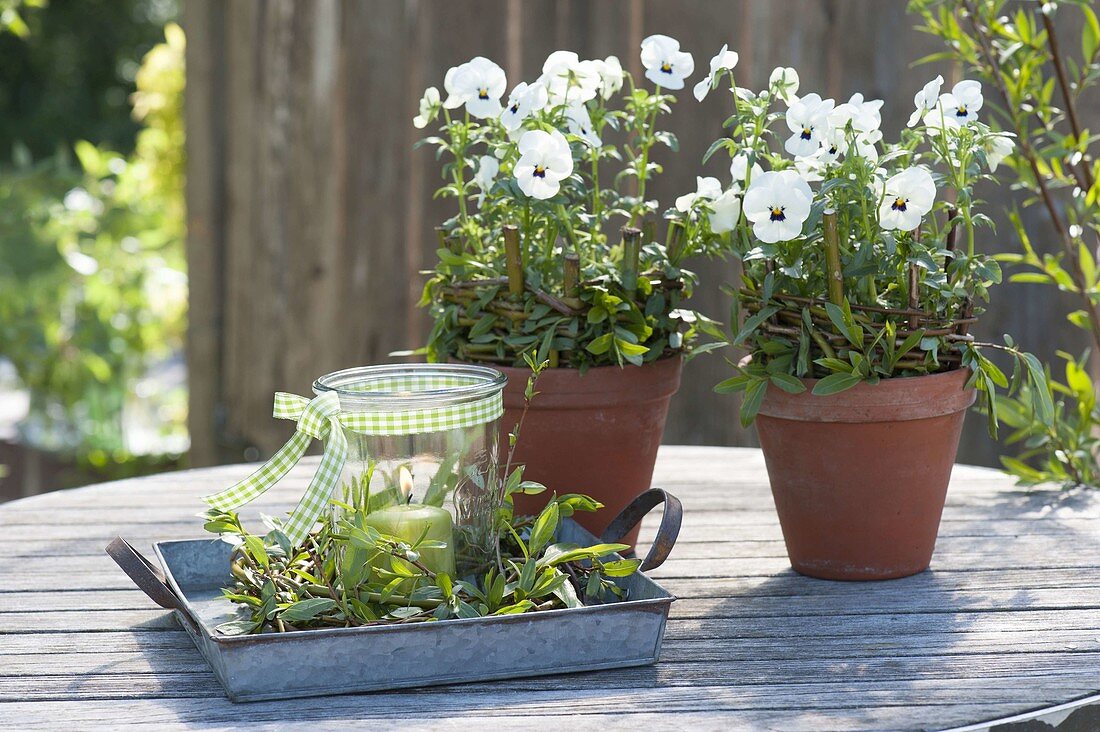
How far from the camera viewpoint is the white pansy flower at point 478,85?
1.14 metres

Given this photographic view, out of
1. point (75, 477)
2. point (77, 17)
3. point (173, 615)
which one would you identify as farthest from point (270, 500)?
point (77, 17)

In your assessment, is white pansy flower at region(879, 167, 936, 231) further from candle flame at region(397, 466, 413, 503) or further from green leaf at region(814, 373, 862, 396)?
candle flame at region(397, 466, 413, 503)

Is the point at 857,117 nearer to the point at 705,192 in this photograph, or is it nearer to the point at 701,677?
the point at 705,192

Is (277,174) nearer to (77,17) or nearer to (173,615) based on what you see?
(173,615)

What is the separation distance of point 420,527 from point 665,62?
20.2 inches

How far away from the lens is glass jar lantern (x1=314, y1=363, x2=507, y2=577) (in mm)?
976

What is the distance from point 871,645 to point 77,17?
909 centimetres

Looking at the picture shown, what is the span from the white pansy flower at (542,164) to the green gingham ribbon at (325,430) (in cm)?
19

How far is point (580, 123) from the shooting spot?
3.82 ft

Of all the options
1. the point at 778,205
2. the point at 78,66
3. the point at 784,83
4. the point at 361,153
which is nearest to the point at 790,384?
the point at 778,205

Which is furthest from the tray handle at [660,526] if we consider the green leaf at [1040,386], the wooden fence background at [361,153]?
the wooden fence background at [361,153]

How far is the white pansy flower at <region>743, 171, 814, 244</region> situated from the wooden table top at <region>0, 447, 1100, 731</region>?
331mm

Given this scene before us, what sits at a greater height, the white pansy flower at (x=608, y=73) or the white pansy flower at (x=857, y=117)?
the white pansy flower at (x=608, y=73)

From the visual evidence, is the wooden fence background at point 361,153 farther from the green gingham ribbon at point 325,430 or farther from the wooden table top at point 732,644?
the green gingham ribbon at point 325,430
